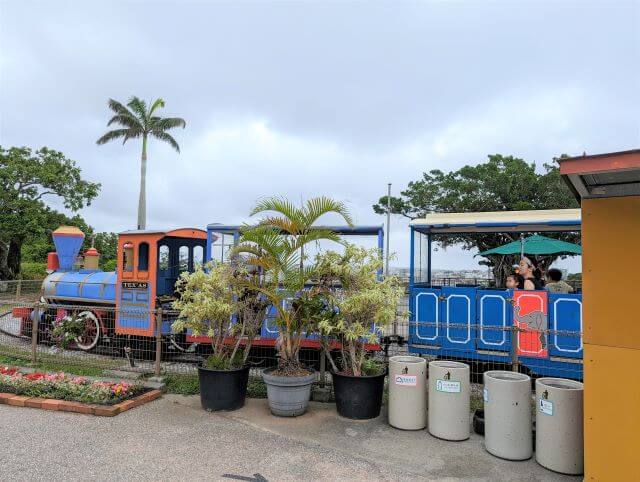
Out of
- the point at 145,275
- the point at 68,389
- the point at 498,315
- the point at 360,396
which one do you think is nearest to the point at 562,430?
the point at 360,396

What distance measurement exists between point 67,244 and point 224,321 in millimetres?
6469

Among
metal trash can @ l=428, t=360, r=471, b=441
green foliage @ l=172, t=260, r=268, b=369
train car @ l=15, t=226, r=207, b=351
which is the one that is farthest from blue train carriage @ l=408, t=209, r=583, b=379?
train car @ l=15, t=226, r=207, b=351

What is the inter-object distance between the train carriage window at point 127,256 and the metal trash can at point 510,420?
6925mm

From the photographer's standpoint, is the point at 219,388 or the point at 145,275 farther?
the point at 145,275

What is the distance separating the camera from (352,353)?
17.5 ft

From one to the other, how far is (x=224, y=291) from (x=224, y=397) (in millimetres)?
1309

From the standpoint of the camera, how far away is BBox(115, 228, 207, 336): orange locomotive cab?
325 inches

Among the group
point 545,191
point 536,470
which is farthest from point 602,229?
point 545,191

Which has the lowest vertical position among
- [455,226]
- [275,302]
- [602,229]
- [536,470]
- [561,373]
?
[536,470]

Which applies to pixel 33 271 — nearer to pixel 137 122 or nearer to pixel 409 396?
pixel 137 122

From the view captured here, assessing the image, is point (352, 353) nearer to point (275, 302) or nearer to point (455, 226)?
point (275, 302)

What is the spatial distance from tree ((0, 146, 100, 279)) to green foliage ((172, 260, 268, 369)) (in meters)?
22.0

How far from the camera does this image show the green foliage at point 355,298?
5.17 m

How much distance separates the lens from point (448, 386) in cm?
459
